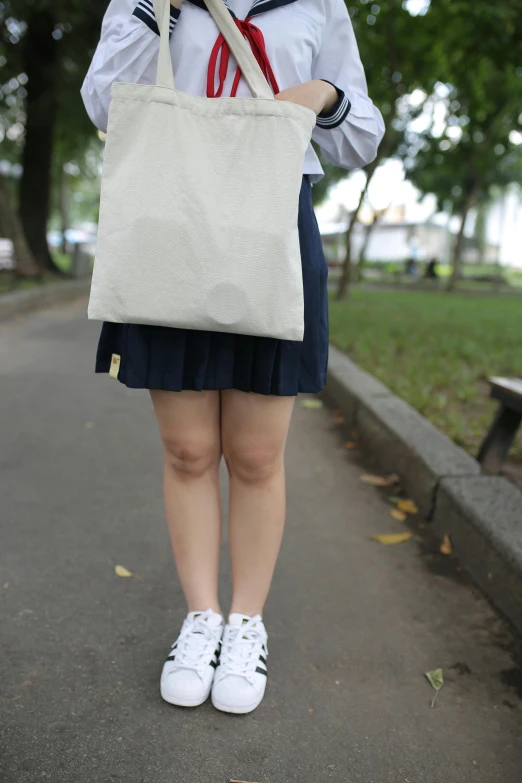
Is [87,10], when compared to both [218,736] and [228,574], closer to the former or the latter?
[228,574]

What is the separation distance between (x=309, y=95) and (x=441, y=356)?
5.64m

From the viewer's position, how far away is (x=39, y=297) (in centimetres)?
1099

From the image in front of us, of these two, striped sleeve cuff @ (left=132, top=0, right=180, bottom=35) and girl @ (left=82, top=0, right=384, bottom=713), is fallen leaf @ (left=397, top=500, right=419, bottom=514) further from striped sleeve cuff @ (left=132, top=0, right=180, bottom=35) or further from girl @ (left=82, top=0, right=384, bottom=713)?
striped sleeve cuff @ (left=132, top=0, right=180, bottom=35)

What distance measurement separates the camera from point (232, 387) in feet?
5.58

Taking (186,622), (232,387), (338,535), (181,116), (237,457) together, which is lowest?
(338,535)

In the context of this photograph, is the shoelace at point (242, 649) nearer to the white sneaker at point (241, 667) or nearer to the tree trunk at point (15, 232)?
the white sneaker at point (241, 667)

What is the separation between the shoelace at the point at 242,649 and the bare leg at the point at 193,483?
102mm

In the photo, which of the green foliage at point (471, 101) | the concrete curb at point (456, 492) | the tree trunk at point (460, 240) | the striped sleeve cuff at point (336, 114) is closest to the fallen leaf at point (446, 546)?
the concrete curb at point (456, 492)

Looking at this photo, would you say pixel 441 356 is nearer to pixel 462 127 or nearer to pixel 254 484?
pixel 254 484

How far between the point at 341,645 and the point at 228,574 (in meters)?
0.55

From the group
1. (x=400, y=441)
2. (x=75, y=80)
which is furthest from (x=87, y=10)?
(x=400, y=441)

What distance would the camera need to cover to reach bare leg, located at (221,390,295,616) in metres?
1.77

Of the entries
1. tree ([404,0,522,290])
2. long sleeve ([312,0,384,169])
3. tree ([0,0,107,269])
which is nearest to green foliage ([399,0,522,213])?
tree ([404,0,522,290])

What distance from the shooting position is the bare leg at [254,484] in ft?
5.80
